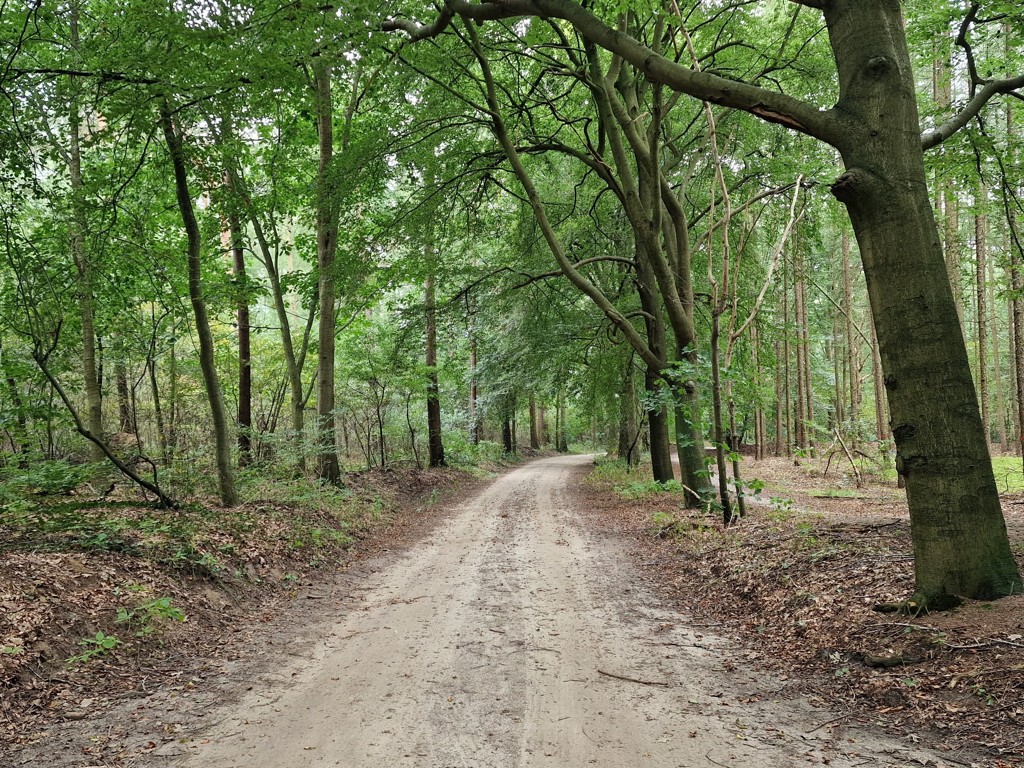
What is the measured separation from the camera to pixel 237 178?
8.71 meters

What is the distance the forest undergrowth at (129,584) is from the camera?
3.98 metres

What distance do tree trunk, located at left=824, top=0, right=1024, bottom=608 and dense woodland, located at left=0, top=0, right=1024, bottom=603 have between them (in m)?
0.02

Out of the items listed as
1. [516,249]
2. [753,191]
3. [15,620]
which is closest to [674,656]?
[15,620]

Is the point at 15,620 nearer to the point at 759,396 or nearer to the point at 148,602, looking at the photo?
the point at 148,602

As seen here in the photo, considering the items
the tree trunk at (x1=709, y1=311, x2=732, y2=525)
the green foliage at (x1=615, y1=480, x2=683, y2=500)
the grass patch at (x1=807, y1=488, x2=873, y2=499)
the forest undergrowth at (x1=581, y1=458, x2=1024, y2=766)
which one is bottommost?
the grass patch at (x1=807, y1=488, x2=873, y2=499)

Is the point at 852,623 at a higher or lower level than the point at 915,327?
lower

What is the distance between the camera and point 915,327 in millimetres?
4102

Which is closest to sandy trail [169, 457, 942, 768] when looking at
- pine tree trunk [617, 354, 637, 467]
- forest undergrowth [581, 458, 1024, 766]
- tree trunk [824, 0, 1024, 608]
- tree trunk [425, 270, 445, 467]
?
forest undergrowth [581, 458, 1024, 766]

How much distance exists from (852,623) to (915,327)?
230 centimetres

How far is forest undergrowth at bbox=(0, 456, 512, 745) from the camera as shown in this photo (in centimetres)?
398

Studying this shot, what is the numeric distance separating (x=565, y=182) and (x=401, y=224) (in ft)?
22.6

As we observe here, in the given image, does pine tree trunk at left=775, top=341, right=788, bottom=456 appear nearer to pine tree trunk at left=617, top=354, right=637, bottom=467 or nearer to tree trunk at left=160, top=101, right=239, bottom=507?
pine tree trunk at left=617, top=354, right=637, bottom=467

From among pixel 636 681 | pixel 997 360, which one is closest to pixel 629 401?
pixel 636 681

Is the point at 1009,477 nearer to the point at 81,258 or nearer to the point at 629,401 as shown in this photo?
the point at 629,401
